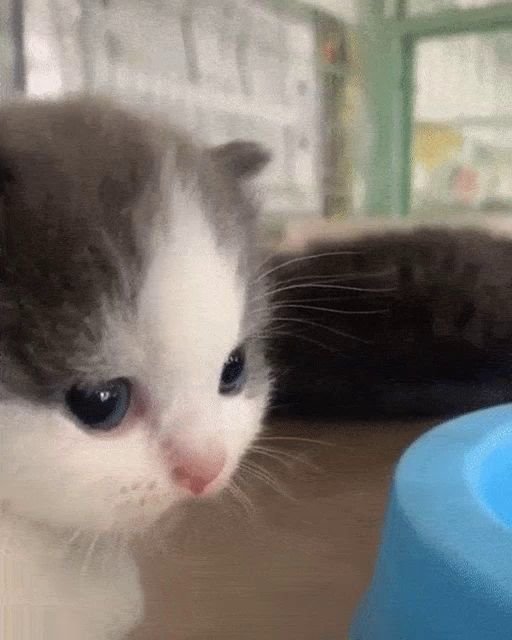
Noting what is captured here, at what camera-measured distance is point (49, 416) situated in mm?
469

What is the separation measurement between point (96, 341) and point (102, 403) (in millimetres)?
40

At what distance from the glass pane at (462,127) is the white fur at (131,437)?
129cm

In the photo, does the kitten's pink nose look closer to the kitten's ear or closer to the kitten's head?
the kitten's head

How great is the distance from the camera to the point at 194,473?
504 mm

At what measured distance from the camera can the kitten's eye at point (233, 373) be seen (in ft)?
1.88

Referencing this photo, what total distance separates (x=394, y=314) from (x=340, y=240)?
18cm

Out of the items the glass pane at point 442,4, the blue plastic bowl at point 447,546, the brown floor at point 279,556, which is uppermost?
the glass pane at point 442,4

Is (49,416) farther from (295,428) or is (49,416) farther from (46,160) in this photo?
(295,428)

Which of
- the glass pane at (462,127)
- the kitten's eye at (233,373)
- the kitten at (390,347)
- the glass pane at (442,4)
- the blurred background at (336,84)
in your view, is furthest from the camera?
the glass pane at (462,127)

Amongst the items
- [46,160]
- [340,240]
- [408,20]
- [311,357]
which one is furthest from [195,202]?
[408,20]

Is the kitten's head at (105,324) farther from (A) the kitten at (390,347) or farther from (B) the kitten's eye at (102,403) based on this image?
(A) the kitten at (390,347)

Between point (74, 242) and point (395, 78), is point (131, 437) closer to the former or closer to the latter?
point (74, 242)

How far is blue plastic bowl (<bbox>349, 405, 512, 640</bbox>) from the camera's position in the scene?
41 cm

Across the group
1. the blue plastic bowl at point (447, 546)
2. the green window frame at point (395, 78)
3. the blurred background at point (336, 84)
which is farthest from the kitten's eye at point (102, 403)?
the green window frame at point (395, 78)
